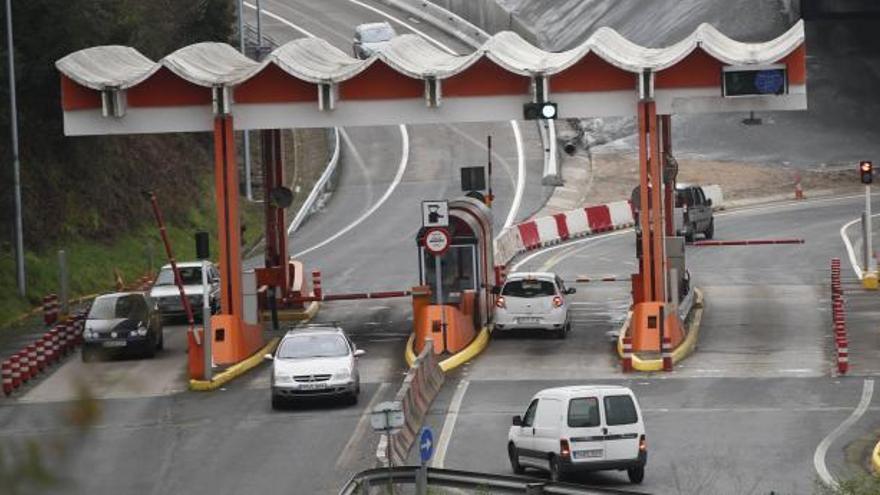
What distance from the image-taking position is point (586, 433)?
68.2ft

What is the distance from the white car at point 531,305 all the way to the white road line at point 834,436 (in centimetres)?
800

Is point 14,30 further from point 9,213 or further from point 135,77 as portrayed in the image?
point 135,77

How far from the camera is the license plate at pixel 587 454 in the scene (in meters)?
20.8

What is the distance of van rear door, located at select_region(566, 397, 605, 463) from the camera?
2077cm

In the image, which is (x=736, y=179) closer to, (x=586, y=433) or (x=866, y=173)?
(x=866, y=173)

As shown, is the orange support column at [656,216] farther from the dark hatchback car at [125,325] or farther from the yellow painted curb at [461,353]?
the dark hatchback car at [125,325]

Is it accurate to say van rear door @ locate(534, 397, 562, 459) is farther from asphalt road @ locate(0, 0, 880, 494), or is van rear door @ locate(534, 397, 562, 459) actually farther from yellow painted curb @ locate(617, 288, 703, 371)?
yellow painted curb @ locate(617, 288, 703, 371)

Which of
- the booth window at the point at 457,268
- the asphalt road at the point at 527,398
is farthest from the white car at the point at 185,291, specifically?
the booth window at the point at 457,268

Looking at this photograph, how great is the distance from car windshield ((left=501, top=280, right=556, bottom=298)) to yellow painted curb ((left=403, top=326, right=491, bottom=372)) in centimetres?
103

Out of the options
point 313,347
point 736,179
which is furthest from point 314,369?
point 736,179

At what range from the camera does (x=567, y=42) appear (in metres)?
86.1

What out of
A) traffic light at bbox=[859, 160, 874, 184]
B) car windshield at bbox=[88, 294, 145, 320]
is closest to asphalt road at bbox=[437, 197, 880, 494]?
traffic light at bbox=[859, 160, 874, 184]

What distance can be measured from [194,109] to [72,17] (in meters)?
17.7

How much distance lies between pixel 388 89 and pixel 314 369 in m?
8.71
